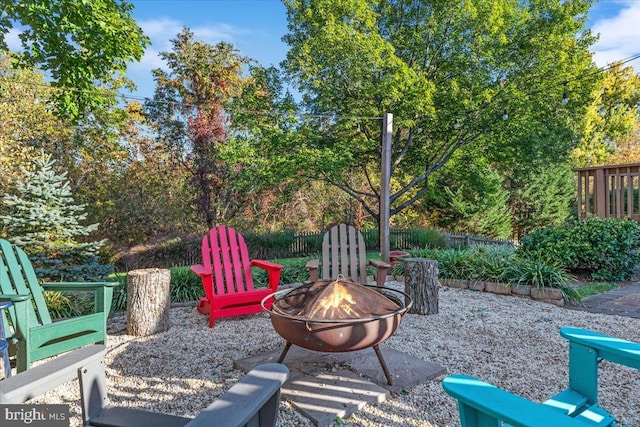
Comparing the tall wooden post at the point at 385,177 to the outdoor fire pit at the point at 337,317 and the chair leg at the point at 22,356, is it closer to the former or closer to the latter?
the outdoor fire pit at the point at 337,317

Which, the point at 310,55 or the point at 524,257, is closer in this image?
the point at 524,257

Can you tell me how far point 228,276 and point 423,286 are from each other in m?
2.00

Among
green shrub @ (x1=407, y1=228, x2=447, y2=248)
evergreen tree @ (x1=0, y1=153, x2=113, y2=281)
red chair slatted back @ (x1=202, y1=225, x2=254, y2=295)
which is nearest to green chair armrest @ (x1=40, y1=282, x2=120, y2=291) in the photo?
red chair slatted back @ (x1=202, y1=225, x2=254, y2=295)

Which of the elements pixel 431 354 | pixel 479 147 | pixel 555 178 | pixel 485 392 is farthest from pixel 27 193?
pixel 555 178

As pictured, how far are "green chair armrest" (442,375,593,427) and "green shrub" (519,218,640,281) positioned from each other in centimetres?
489

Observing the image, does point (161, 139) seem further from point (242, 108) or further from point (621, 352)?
point (621, 352)

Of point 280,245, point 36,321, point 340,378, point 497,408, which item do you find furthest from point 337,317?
point 280,245

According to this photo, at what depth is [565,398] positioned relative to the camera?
1.39 metres

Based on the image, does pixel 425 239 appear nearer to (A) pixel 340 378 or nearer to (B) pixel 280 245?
(B) pixel 280 245

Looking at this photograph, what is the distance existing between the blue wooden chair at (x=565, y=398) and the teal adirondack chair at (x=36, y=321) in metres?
2.43

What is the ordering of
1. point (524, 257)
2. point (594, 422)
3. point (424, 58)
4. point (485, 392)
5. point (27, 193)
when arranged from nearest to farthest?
point (485, 392)
point (594, 422)
point (27, 193)
point (524, 257)
point (424, 58)

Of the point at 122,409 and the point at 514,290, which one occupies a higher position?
the point at 122,409

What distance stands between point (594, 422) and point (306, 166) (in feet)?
23.3

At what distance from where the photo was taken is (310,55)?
8.16 metres
